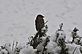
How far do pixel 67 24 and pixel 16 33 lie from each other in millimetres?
1709

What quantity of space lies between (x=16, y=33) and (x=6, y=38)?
43cm

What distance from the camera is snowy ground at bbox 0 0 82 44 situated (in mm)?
6547

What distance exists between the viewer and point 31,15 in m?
7.55

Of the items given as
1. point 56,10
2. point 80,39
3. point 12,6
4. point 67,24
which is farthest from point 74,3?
point 80,39

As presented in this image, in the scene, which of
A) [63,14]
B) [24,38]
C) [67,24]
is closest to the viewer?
[24,38]

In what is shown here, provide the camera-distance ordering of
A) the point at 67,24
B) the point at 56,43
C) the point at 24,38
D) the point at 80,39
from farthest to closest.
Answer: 1. the point at 67,24
2. the point at 24,38
3. the point at 80,39
4. the point at 56,43

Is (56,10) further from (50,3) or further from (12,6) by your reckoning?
(12,6)

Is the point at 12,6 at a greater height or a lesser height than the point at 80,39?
greater

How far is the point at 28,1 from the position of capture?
8.20 m

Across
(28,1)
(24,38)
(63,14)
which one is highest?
(28,1)

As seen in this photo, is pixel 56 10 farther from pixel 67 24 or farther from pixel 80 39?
pixel 80 39

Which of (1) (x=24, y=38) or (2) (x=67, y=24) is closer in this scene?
(1) (x=24, y=38)

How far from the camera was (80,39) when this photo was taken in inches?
44.7

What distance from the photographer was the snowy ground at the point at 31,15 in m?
6.55
